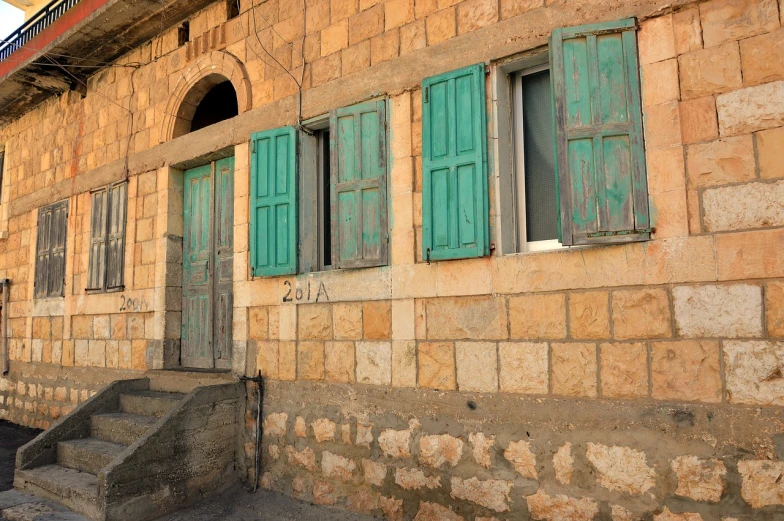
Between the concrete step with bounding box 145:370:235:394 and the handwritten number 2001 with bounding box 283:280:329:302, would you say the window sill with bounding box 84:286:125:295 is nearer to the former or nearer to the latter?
the concrete step with bounding box 145:370:235:394

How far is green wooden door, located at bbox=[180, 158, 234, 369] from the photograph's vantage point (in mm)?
6070

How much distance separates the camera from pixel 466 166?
4.06 m

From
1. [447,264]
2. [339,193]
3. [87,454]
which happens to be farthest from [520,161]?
[87,454]

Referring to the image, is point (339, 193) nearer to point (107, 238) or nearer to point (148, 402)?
point (148, 402)

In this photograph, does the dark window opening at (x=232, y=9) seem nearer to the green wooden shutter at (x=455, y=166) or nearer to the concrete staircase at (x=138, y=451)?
the green wooden shutter at (x=455, y=166)

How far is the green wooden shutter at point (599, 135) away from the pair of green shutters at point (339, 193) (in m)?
1.49

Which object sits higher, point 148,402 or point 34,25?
point 34,25

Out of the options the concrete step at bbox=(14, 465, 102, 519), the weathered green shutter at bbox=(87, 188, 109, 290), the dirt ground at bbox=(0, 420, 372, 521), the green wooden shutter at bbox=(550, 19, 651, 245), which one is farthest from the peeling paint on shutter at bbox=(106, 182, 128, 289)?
the green wooden shutter at bbox=(550, 19, 651, 245)

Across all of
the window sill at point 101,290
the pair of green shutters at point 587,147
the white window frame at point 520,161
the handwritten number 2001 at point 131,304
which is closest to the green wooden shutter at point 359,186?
the pair of green shutters at point 587,147

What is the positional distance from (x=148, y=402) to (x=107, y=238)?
2.61m

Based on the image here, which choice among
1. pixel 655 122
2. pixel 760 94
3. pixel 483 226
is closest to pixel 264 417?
pixel 483 226

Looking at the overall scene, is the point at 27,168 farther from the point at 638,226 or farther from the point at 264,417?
the point at 638,226

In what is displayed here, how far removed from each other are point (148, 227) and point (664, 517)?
5878 millimetres

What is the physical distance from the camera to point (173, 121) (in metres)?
6.52
